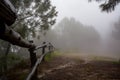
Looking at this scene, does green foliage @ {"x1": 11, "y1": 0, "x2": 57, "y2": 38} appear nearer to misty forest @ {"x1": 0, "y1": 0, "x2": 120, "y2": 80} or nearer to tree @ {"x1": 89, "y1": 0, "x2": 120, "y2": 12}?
misty forest @ {"x1": 0, "y1": 0, "x2": 120, "y2": 80}

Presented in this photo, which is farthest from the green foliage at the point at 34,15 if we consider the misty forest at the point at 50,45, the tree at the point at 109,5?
the tree at the point at 109,5

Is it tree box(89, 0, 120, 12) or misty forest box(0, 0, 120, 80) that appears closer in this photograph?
misty forest box(0, 0, 120, 80)

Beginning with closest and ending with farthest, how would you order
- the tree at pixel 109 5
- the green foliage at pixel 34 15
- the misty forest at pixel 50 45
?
1. the misty forest at pixel 50 45
2. the tree at pixel 109 5
3. the green foliage at pixel 34 15

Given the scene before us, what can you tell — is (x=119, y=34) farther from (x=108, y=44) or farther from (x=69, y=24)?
(x=69, y=24)

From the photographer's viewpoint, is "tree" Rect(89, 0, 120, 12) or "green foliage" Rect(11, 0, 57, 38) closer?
"tree" Rect(89, 0, 120, 12)

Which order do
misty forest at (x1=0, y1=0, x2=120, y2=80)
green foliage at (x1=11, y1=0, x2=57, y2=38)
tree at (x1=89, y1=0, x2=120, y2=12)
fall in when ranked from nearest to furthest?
misty forest at (x1=0, y1=0, x2=120, y2=80) < tree at (x1=89, y1=0, x2=120, y2=12) < green foliage at (x1=11, y1=0, x2=57, y2=38)

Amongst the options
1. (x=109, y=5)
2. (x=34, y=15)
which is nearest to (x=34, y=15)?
(x=34, y=15)

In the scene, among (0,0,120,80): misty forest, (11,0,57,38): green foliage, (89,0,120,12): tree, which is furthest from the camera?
(11,0,57,38): green foliage

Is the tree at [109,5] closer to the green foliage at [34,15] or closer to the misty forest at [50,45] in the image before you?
the misty forest at [50,45]

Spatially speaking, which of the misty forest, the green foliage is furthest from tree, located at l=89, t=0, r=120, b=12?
the green foliage

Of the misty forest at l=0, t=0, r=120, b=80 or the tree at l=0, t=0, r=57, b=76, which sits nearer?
the misty forest at l=0, t=0, r=120, b=80

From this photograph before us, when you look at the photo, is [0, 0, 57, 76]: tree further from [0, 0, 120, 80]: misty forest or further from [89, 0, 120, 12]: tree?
[89, 0, 120, 12]: tree

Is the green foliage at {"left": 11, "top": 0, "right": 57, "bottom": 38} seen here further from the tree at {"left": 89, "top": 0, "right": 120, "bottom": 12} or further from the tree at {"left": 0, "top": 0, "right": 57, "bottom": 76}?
the tree at {"left": 89, "top": 0, "right": 120, "bottom": 12}

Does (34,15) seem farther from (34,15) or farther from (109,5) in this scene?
(109,5)
